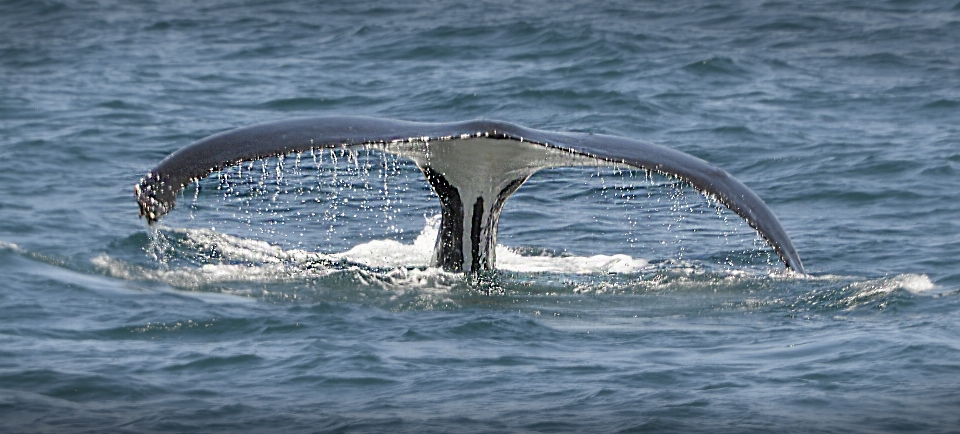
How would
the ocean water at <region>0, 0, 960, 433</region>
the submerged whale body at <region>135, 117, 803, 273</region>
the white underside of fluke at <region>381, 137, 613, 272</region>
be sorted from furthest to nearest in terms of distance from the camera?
the white underside of fluke at <region>381, 137, 613, 272</region>
the submerged whale body at <region>135, 117, 803, 273</region>
the ocean water at <region>0, 0, 960, 433</region>

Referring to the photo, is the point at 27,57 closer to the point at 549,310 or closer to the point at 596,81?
Answer: the point at 596,81

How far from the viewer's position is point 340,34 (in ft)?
79.0

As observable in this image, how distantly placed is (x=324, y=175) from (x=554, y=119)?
172 inches

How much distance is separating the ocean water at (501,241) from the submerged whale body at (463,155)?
0.61 m

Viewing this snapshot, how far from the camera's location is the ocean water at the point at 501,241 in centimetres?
721

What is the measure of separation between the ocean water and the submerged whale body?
606 mm

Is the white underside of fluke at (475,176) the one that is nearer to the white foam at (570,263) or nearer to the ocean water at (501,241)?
the ocean water at (501,241)

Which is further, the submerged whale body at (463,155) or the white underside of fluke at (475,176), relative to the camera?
the white underside of fluke at (475,176)

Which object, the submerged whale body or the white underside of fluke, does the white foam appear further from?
the submerged whale body

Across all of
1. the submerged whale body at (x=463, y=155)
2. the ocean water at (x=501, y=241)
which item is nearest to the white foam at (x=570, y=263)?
the ocean water at (x=501, y=241)

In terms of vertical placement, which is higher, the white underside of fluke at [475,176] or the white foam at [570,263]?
the white underside of fluke at [475,176]

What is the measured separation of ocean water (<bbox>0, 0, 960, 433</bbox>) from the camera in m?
7.21

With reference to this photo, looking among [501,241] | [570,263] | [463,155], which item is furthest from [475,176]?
[501,241]

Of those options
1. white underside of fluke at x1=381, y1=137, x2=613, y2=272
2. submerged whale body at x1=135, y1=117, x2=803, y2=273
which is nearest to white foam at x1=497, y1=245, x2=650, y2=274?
white underside of fluke at x1=381, y1=137, x2=613, y2=272
